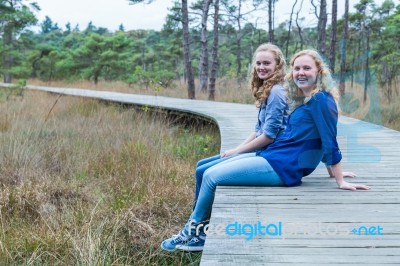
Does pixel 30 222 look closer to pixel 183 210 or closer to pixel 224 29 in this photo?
pixel 183 210

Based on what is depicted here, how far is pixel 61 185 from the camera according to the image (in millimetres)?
4445

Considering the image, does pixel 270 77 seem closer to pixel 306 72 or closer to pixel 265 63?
pixel 265 63

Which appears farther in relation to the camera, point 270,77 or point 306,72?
point 270,77

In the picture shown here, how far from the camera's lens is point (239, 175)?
124 inches

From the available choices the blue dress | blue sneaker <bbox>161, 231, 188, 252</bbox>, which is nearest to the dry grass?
blue sneaker <bbox>161, 231, 188, 252</bbox>

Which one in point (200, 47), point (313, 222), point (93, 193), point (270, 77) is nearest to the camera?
point (313, 222)

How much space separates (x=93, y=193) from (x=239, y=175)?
5.86 ft

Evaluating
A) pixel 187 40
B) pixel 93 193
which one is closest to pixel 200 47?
pixel 187 40

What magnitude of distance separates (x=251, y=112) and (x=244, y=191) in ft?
19.7

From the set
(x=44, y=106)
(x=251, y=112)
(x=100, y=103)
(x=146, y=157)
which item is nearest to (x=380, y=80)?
(x=251, y=112)

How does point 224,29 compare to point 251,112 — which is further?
point 224,29

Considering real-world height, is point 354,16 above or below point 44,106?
above

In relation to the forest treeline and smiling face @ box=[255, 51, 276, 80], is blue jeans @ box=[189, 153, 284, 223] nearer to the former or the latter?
smiling face @ box=[255, 51, 276, 80]

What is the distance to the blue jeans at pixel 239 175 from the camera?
308 centimetres
